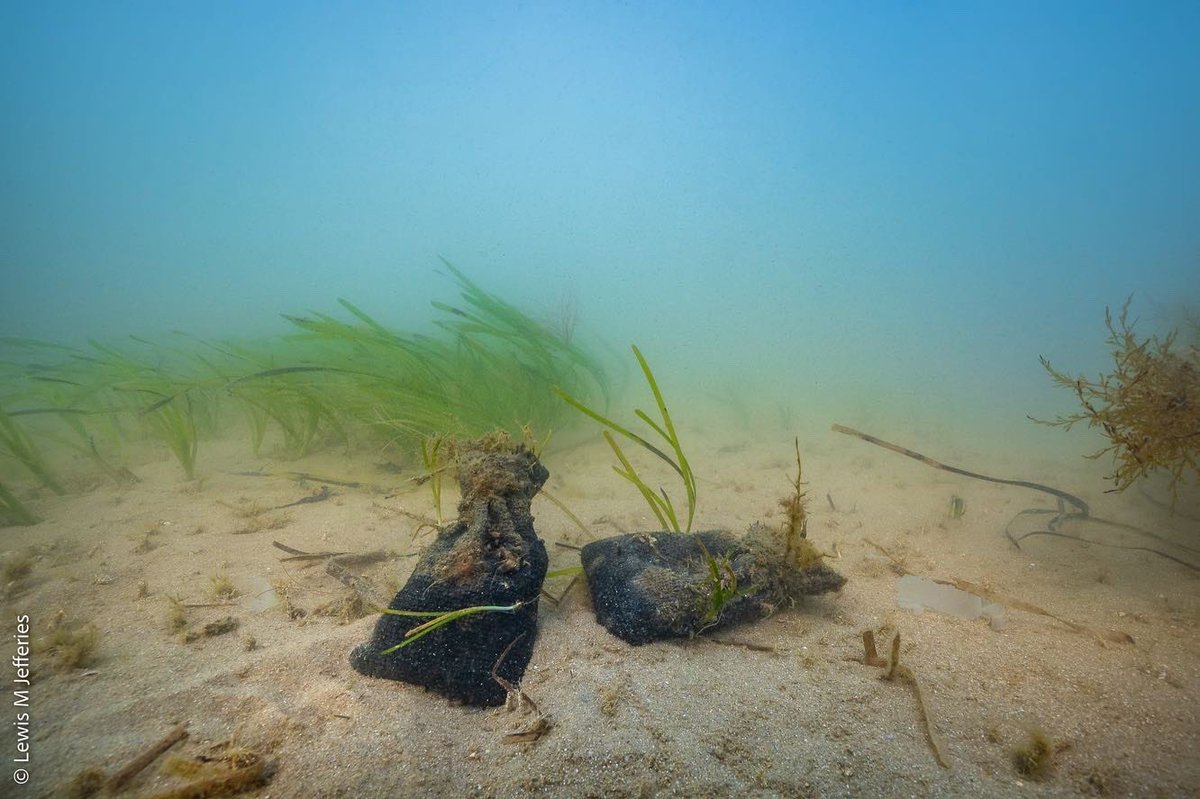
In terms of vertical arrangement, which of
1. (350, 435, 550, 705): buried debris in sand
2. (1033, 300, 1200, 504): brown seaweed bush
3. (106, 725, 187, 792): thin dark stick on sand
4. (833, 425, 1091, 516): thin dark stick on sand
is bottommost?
(106, 725, 187, 792): thin dark stick on sand

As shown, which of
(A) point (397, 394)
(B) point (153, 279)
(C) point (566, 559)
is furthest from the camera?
(B) point (153, 279)

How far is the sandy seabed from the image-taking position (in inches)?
50.8

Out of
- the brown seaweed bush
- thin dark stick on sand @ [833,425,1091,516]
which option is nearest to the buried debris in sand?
thin dark stick on sand @ [833,425,1091,516]

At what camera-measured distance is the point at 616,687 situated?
163 centimetres

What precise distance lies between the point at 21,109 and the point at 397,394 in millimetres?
91038

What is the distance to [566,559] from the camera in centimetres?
280

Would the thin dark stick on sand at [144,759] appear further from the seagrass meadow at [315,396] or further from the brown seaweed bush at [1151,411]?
the brown seaweed bush at [1151,411]

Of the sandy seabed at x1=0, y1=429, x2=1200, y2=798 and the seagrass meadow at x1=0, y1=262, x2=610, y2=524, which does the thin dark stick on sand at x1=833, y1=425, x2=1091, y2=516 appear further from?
the seagrass meadow at x1=0, y1=262, x2=610, y2=524

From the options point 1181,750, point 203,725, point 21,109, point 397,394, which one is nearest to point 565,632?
point 203,725

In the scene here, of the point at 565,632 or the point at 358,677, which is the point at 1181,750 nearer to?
the point at 565,632

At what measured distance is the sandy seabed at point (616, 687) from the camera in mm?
1289

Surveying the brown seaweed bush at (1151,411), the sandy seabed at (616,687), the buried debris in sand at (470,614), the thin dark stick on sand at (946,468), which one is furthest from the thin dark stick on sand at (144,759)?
the brown seaweed bush at (1151,411)

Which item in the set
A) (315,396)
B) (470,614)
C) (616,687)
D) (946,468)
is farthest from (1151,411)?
(315,396)

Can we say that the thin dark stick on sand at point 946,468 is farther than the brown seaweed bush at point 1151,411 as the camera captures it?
Yes
